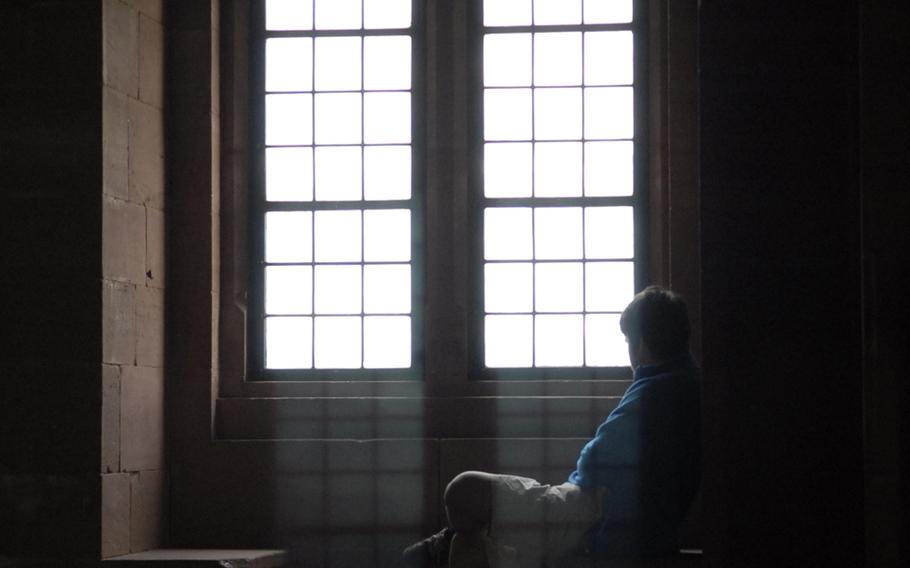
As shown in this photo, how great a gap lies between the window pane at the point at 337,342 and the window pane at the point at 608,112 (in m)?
1.48

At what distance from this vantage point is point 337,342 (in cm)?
636

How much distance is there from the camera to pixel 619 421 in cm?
459

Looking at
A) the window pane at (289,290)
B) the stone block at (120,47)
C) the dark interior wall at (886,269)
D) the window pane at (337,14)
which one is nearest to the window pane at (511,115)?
the window pane at (337,14)

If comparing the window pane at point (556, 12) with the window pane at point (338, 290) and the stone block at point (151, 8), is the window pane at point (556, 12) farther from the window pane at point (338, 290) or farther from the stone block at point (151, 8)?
the stone block at point (151, 8)

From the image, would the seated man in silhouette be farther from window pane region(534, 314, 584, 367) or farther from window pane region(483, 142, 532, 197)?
window pane region(483, 142, 532, 197)

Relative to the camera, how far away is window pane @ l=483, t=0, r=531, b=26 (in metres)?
6.40

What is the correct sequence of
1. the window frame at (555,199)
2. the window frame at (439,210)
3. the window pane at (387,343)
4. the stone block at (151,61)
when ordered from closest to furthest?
the stone block at (151,61), the window frame at (439,210), the window frame at (555,199), the window pane at (387,343)

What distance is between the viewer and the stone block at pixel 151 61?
5887 mm

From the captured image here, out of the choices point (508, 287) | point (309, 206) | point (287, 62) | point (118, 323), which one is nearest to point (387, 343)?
point (508, 287)

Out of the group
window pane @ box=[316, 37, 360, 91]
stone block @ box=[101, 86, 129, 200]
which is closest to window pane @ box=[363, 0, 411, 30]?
window pane @ box=[316, 37, 360, 91]

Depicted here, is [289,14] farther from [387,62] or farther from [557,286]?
[557,286]

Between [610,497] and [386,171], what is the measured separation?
2397mm
